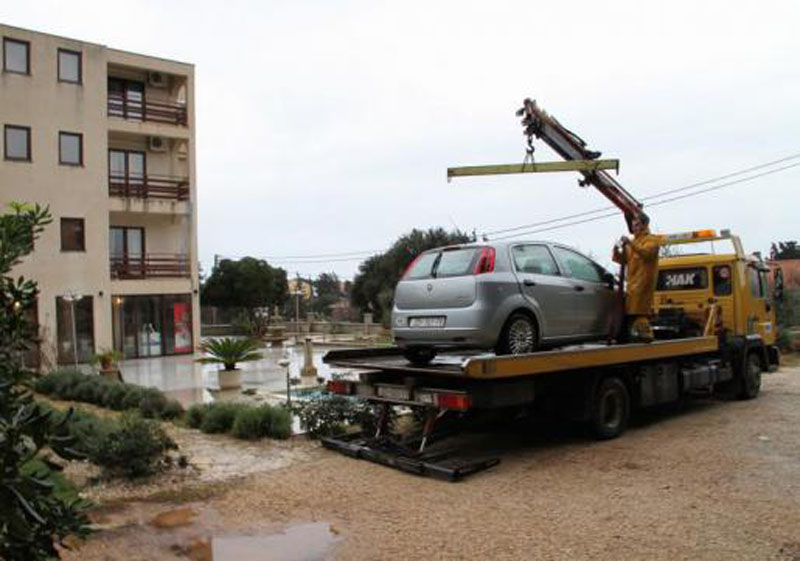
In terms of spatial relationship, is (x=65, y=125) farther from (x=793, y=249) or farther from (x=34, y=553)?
(x=793, y=249)

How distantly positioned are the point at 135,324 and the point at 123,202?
4.41m

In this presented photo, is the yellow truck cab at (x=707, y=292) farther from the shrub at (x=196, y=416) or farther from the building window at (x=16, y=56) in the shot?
the building window at (x=16, y=56)

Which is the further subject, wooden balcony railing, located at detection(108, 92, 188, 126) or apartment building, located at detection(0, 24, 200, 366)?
wooden balcony railing, located at detection(108, 92, 188, 126)

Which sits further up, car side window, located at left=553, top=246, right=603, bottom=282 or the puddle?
car side window, located at left=553, top=246, right=603, bottom=282

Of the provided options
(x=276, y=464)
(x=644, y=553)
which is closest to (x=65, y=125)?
(x=276, y=464)

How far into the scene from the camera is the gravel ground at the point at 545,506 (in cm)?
534

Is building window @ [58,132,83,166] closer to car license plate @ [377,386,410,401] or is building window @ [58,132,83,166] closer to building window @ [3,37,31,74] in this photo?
building window @ [3,37,31,74]

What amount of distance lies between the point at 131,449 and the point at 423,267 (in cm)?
389

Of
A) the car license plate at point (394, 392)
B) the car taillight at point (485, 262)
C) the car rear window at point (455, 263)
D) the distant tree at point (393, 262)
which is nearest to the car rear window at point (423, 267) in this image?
the car rear window at point (455, 263)

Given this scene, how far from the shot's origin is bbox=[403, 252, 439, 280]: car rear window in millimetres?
8664

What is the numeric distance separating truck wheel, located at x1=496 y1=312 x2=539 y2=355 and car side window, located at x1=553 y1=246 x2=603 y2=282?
4.39 feet

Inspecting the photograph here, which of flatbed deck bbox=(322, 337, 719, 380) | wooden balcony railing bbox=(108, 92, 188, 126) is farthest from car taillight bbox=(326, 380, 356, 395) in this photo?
wooden balcony railing bbox=(108, 92, 188, 126)

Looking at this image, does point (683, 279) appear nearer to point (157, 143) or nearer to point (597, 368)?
point (597, 368)

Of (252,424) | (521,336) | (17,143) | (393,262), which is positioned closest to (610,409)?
(521,336)
